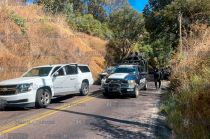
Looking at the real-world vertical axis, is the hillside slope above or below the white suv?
above

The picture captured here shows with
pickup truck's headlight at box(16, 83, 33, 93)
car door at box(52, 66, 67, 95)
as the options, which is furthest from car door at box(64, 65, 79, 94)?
pickup truck's headlight at box(16, 83, 33, 93)

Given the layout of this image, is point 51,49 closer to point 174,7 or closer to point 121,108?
point 174,7

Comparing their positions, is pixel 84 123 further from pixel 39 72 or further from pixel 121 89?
pixel 121 89

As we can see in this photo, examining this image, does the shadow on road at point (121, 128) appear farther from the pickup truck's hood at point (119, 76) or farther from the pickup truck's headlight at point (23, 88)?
the pickup truck's hood at point (119, 76)

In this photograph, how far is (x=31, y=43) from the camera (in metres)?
27.9

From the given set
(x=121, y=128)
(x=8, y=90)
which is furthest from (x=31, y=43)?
(x=121, y=128)

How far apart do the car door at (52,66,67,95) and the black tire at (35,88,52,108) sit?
800 millimetres

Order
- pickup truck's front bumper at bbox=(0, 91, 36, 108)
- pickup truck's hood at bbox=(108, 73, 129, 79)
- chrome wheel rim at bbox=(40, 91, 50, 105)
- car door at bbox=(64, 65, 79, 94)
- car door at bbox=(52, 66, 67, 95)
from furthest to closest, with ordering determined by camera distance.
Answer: pickup truck's hood at bbox=(108, 73, 129, 79), car door at bbox=(64, 65, 79, 94), car door at bbox=(52, 66, 67, 95), chrome wheel rim at bbox=(40, 91, 50, 105), pickup truck's front bumper at bbox=(0, 91, 36, 108)

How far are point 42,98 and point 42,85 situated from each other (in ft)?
1.83

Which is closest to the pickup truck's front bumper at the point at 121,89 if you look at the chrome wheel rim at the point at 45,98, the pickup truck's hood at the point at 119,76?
the pickup truck's hood at the point at 119,76

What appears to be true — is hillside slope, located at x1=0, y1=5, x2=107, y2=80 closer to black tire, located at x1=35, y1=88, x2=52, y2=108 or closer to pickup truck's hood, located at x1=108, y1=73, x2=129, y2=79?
pickup truck's hood, located at x1=108, y1=73, x2=129, y2=79

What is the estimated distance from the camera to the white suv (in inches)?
560

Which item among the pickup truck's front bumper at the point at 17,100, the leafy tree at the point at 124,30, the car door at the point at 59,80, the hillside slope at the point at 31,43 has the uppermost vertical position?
the leafy tree at the point at 124,30

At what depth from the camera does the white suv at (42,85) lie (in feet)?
46.7
